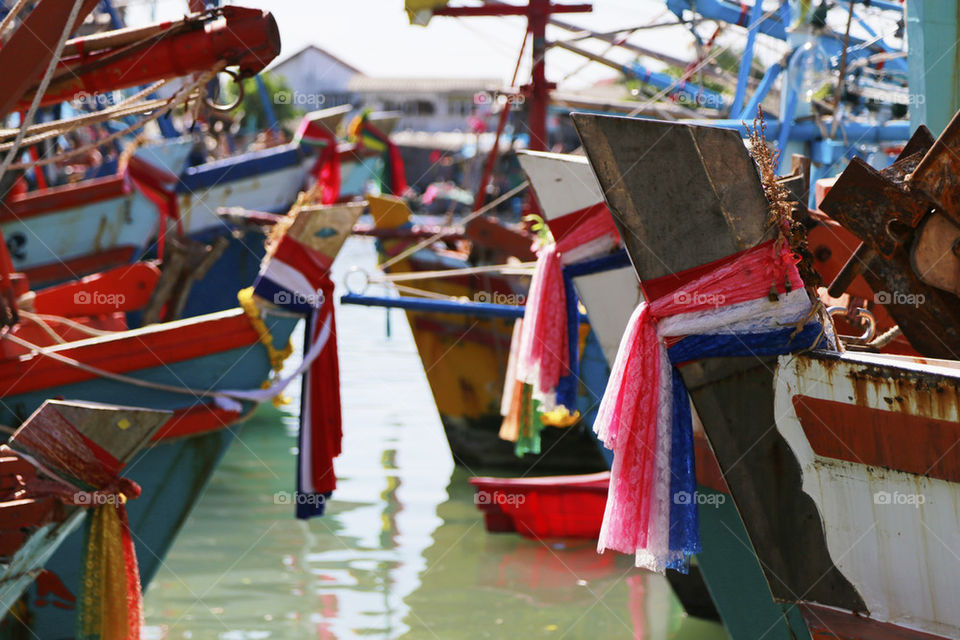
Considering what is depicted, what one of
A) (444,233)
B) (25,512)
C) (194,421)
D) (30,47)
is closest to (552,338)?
(194,421)

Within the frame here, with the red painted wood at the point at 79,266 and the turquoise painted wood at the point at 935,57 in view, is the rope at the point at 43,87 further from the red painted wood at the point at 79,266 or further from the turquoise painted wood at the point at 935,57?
the red painted wood at the point at 79,266

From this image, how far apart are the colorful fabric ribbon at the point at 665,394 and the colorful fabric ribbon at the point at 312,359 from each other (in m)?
2.59

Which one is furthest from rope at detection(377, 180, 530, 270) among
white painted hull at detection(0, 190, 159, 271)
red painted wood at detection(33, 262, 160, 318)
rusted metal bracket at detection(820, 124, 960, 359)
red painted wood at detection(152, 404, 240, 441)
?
rusted metal bracket at detection(820, 124, 960, 359)

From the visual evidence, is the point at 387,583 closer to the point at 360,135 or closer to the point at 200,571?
the point at 200,571

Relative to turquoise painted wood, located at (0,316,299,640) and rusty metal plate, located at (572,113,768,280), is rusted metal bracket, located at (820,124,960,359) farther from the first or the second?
turquoise painted wood, located at (0,316,299,640)

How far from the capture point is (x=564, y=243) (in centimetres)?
520

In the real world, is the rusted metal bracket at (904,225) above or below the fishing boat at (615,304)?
above

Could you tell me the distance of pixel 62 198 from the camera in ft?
36.8

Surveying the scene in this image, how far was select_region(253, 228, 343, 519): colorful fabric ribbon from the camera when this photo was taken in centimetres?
572

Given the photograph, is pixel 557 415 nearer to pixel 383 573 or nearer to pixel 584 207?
pixel 584 207

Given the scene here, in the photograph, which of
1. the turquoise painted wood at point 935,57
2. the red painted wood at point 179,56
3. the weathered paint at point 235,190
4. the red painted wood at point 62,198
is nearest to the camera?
the red painted wood at point 179,56

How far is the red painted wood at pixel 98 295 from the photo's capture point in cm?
815

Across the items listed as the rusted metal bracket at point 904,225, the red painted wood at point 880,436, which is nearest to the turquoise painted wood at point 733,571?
the red painted wood at point 880,436

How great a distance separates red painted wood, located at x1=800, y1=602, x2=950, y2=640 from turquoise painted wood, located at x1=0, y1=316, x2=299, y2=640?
339cm
